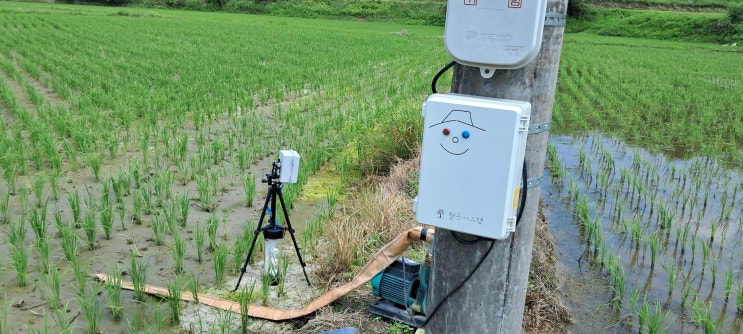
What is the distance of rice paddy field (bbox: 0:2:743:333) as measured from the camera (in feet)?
11.1

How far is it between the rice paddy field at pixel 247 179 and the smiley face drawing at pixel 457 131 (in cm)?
148

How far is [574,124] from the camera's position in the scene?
29.7 ft

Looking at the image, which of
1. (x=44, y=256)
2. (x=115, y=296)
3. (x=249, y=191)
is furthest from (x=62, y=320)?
(x=249, y=191)

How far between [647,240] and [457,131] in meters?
3.20

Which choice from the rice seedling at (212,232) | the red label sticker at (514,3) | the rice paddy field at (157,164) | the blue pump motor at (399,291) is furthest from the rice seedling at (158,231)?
the red label sticker at (514,3)

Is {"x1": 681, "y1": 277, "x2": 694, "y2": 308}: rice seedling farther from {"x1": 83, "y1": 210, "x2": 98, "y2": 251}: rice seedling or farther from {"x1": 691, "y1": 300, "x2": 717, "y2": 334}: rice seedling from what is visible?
{"x1": 83, "y1": 210, "x2": 98, "y2": 251}: rice seedling

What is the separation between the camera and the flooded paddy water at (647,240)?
3.52m

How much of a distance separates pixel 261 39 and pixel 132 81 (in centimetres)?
1057

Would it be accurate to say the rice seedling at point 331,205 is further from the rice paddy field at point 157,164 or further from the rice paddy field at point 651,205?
the rice paddy field at point 651,205

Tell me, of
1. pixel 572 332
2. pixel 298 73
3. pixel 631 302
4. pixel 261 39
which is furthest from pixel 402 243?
pixel 261 39

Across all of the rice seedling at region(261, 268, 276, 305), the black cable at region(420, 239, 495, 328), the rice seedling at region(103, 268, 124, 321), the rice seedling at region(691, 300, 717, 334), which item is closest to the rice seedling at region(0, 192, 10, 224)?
the rice seedling at region(103, 268, 124, 321)

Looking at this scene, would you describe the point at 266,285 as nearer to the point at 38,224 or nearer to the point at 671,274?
the point at 38,224

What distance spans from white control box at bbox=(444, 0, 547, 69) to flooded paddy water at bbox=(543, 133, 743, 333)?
192cm

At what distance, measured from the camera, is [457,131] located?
1851 mm
